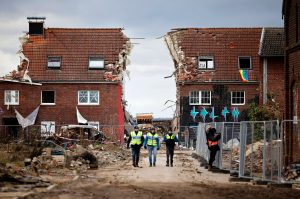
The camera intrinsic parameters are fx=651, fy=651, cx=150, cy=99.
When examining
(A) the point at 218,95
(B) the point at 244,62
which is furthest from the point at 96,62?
(B) the point at 244,62

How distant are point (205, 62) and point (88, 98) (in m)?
10.4

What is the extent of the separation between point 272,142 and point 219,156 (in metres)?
6.80

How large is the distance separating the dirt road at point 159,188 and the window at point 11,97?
2991 centimetres

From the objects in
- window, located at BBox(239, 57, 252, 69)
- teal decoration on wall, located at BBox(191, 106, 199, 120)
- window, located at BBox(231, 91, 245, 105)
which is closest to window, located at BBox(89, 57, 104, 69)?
teal decoration on wall, located at BBox(191, 106, 199, 120)

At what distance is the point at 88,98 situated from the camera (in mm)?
53688

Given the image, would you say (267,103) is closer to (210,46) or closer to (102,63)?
(210,46)

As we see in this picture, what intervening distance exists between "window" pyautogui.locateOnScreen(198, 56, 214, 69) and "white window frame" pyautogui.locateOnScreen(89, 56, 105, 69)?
822cm

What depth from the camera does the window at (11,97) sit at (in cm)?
5303

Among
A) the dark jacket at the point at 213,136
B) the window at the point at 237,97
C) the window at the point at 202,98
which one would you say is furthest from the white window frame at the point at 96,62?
the dark jacket at the point at 213,136

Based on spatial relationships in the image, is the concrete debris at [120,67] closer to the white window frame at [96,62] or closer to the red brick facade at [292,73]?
the white window frame at [96,62]

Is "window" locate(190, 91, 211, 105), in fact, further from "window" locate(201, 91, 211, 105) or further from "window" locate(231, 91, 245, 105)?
"window" locate(231, 91, 245, 105)

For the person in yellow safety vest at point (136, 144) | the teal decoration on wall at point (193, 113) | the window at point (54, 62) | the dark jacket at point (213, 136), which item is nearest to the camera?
the dark jacket at point (213, 136)

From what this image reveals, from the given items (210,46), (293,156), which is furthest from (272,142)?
(210,46)

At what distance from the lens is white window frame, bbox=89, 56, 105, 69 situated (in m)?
54.6
